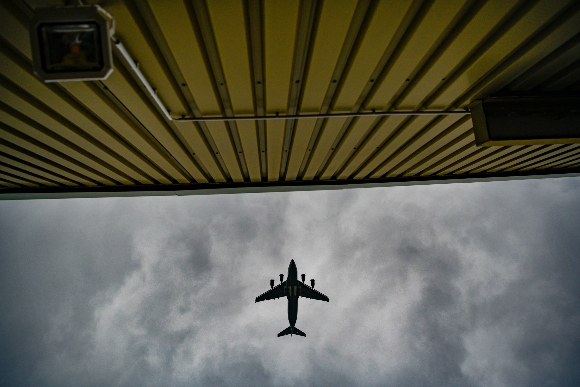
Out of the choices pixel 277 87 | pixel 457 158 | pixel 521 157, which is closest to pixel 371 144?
pixel 457 158

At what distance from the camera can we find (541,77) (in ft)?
12.4

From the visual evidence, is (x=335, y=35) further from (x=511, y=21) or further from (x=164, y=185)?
(x=164, y=185)

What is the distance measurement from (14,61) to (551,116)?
6107 mm

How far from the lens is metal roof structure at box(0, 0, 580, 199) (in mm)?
2881

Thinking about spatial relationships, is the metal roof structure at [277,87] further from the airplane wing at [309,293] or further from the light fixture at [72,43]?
the airplane wing at [309,293]

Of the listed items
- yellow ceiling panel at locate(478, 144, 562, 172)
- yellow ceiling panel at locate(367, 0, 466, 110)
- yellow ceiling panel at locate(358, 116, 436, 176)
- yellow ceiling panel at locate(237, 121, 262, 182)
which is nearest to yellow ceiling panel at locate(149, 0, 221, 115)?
yellow ceiling panel at locate(237, 121, 262, 182)

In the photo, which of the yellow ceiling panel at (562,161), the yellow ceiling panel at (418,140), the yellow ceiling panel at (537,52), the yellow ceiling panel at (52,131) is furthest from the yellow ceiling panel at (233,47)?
the yellow ceiling panel at (562,161)

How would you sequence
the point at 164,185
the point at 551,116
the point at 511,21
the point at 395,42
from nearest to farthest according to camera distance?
the point at 511,21 → the point at 395,42 → the point at 551,116 → the point at 164,185

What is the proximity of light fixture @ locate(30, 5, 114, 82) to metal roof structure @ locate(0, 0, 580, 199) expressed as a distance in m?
0.80

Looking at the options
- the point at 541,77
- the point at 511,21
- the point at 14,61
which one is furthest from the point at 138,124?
the point at 541,77

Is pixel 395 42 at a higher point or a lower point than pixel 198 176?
higher

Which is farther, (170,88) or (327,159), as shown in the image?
(327,159)

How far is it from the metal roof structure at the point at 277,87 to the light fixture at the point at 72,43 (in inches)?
31.4

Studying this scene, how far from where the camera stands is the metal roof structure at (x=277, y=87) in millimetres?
2881
